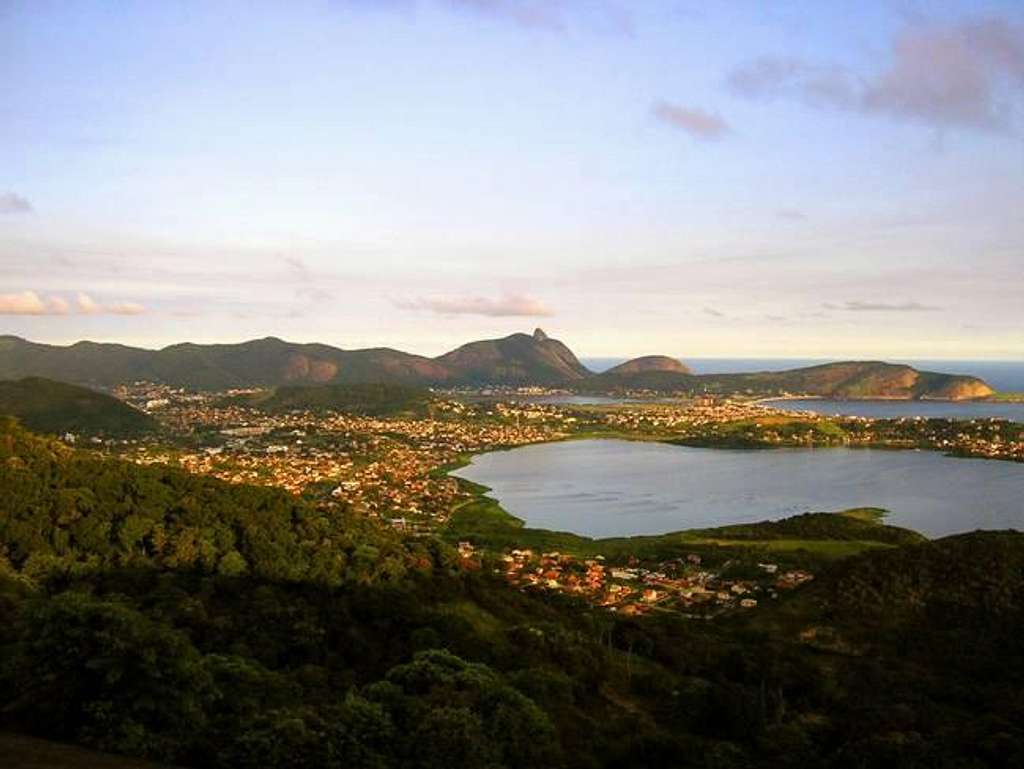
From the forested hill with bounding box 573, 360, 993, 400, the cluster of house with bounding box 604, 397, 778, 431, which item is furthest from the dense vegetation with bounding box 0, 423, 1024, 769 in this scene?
the forested hill with bounding box 573, 360, 993, 400

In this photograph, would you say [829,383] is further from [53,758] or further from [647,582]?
[53,758]

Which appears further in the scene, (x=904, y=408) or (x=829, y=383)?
(x=829, y=383)

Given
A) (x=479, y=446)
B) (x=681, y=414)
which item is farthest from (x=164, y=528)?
(x=681, y=414)

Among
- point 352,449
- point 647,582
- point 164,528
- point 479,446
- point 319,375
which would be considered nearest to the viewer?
point 164,528

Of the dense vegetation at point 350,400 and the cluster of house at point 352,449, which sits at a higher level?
the dense vegetation at point 350,400

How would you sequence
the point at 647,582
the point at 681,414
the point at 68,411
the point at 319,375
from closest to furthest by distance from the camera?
the point at 647,582 → the point at 68,411 → the point at 681,414 → the point at 319,375

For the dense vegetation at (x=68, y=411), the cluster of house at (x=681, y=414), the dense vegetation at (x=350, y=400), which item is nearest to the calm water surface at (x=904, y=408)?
the cluster of house at (x=681, y=414)

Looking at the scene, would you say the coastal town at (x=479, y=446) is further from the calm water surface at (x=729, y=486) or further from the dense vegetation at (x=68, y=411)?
the calm water surface at (x=729, y=486)
